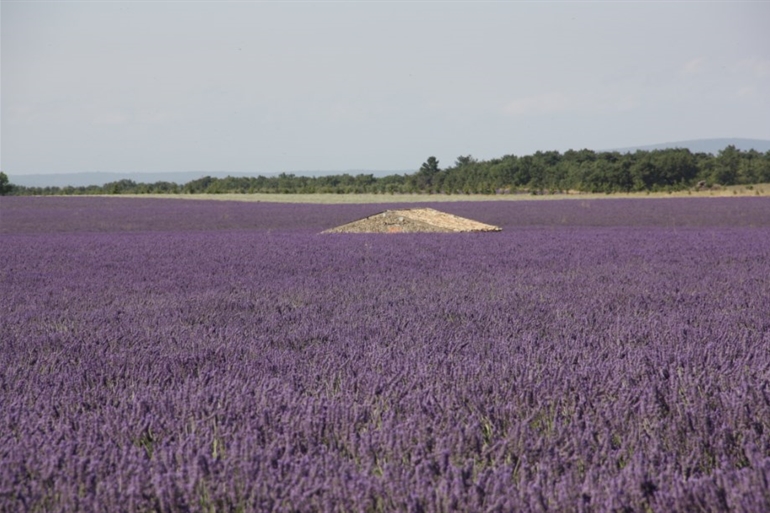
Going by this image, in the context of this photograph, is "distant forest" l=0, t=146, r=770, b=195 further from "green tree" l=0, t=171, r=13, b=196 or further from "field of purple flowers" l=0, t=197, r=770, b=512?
"field of purple flowers" l=0, t=197, r=770, b=512

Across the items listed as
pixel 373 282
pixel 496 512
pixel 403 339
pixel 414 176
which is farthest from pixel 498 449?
pixel 414 176

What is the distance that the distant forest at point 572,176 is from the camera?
46.2 meters

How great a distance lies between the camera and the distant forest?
4619cm

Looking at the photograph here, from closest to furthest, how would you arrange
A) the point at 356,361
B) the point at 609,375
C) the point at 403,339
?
→ the point at 609,375
the point at 356,361
the point at 403,339

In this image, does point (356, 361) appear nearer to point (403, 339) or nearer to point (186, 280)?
point (403, 339)

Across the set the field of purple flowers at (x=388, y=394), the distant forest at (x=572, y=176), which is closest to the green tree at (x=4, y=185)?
the distant forest at (x=572, y=176)

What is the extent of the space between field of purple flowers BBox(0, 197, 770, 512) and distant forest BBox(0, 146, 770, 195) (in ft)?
128

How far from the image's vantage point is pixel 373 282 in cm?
572

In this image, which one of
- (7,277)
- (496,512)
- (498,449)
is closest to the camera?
(496,512)

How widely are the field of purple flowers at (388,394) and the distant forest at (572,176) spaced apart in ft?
128

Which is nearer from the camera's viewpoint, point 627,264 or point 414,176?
point 627,264

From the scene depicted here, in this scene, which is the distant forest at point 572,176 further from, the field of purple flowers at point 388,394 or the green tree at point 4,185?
the field of purple flowers at point 388,394

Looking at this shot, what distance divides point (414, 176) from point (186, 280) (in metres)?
51.6

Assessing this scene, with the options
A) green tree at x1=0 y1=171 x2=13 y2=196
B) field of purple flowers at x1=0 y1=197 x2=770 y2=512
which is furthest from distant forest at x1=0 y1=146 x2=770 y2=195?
field of purple flowers at x1=0 y1=197 x2=770 y2=512
